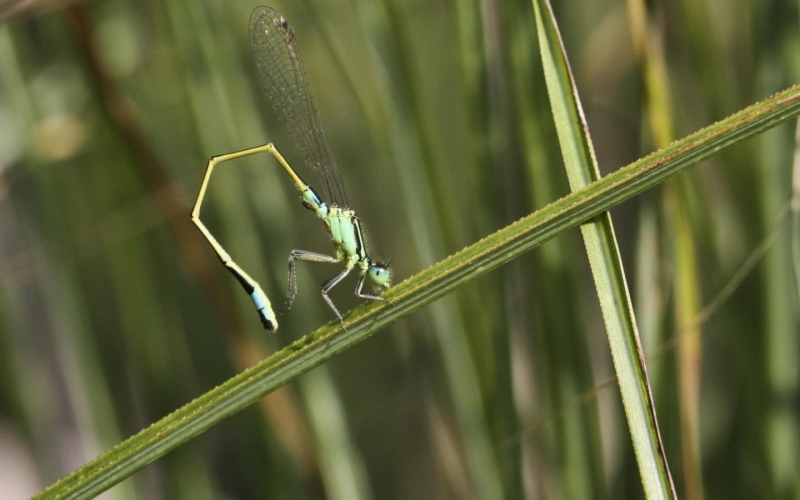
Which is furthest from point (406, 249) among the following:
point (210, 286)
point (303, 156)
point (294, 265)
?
point (294, 265)

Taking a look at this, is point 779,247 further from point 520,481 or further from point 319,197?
point 319,197

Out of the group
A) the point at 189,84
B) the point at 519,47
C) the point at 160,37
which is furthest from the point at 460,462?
the point at 160,37

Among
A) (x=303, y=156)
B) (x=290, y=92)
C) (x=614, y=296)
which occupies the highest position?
(x=290, y=92)

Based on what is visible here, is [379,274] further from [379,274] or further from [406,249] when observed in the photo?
[406,249]


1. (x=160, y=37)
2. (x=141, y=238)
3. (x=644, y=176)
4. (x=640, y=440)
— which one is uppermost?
(x=160, y=37)

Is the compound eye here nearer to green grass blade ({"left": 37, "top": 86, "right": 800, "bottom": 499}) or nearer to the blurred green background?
the blurred green background
